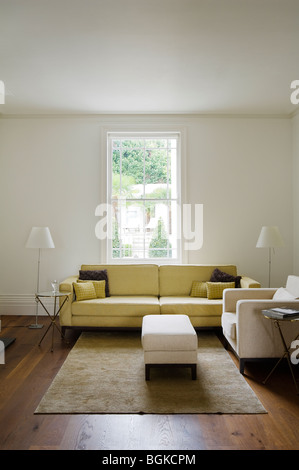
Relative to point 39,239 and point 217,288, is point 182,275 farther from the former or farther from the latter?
point 39,239

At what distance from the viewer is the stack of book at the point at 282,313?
3.09 m

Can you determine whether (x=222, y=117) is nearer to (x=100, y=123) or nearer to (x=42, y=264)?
(x=100, y=123)

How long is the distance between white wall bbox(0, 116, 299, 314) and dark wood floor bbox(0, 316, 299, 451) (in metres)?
2.74

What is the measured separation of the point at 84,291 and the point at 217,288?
179cm

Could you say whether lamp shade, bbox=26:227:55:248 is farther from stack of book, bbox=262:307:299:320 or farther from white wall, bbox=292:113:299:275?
white wall, bbox=292:113:299:275

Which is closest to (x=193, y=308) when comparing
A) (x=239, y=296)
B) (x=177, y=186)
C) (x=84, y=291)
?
(x=239, y=296)

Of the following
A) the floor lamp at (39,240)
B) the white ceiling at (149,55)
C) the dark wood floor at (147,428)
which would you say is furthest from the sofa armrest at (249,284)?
the floor lamp at (39,240)

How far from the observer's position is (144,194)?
599 cm

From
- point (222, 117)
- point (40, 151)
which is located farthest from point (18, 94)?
point (222, 117)

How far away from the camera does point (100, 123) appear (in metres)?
5.85
